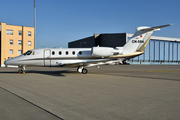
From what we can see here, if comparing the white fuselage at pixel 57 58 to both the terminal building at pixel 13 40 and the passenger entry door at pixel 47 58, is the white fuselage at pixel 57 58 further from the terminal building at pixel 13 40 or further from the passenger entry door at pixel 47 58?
the terminal building at pixel 13 40

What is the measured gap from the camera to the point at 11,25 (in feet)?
166

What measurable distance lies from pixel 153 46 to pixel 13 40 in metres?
61.8

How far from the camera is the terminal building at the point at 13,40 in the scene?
162 feet

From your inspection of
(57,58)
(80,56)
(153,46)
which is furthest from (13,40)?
(153,46)

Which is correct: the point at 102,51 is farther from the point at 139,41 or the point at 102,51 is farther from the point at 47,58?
the point at 47,58

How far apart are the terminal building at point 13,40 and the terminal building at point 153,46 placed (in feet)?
103

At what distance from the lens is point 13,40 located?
51.2 metres

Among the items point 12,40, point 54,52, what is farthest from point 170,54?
point 54,52

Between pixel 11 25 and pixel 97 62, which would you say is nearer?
pixel 97 62

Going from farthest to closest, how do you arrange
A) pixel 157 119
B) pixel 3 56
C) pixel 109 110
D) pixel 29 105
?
1. pixel 3 56
2. pixel 29 105
3. pixel 109 110
4. pixel 157 119

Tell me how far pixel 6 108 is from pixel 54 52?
15.0m

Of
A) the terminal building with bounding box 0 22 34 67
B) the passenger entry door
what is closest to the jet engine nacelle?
the passenger entry door

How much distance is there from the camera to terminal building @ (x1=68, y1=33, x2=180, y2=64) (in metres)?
79.1

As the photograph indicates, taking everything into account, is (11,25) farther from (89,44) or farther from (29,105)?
(29,105)
